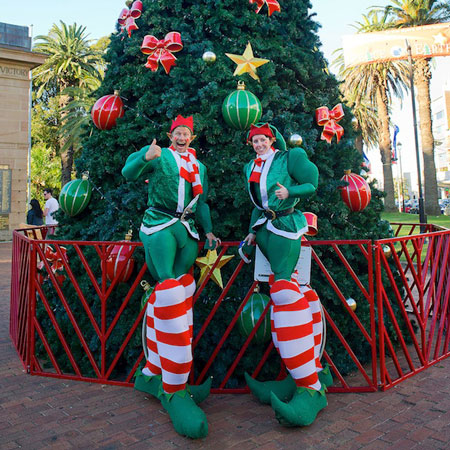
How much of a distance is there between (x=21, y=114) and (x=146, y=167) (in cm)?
2030

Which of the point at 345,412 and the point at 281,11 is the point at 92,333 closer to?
the point at 345,412

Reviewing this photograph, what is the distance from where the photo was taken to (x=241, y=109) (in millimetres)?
3594

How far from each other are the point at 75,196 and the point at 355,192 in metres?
2.79

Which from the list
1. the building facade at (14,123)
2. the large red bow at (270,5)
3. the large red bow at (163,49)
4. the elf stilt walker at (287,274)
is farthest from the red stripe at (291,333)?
the building facade at (14,123)

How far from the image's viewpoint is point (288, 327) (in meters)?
2.89

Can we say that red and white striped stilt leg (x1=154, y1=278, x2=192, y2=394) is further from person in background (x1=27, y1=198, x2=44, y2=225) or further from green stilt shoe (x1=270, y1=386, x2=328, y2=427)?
person in background (x1=27, y1=198, x2=44, y2=225)

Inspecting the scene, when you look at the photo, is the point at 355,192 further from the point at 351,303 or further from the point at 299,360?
the point at 299,360

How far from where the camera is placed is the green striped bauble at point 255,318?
11.0 feet

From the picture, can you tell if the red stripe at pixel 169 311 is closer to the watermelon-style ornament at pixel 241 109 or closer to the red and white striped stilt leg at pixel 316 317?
the red and white striped stilt leg at pixel 316 317

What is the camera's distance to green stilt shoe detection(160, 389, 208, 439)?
266 centimetres

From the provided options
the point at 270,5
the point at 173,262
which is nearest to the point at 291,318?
the point at 173,262

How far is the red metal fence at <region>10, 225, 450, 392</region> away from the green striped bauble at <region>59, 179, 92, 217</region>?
43cm

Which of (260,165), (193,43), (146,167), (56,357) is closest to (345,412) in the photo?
(260,165)

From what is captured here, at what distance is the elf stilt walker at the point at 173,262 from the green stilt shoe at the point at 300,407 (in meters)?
0.48
